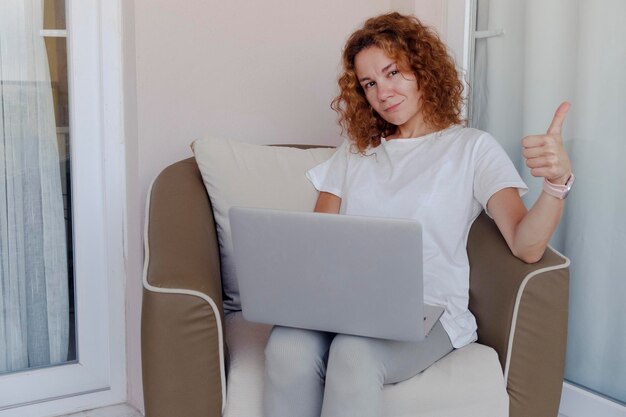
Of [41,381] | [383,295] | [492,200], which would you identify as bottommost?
[41,381]

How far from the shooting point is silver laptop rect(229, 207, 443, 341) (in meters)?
1.12

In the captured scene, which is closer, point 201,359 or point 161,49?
point 201,359

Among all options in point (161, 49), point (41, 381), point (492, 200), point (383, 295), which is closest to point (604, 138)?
point (492, 200)

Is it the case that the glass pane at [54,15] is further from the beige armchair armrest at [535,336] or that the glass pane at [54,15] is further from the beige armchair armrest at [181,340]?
the beige armchair armrest at [535,336]

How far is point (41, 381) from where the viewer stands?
6.85 feet

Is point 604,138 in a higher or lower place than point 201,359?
higher

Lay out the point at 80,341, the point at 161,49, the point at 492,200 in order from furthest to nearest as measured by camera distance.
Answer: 1. the point at 80,341
2. the point at 161,49
3. the point at 492,200

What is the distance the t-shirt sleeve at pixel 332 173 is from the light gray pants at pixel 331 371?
0.50 m

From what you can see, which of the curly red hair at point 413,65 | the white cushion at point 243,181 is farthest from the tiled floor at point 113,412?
the curly red hair at point 413,65

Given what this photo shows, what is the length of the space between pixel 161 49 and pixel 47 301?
814 mm

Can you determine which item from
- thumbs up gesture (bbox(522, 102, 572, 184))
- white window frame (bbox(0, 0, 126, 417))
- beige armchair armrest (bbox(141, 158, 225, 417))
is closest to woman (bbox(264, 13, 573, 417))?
thumbs up gesture (bbox(522, 102, 572, 184))

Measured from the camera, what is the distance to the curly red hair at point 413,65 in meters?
1.67

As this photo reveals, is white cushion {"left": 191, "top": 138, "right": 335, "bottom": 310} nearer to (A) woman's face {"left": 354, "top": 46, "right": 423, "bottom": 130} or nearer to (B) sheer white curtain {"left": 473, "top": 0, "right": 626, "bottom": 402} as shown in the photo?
(A) woman's face {"left": 354, "top": 46, "right": 423, "bottom": 130}

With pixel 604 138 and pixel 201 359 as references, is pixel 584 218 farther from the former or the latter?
pixel 201 359
